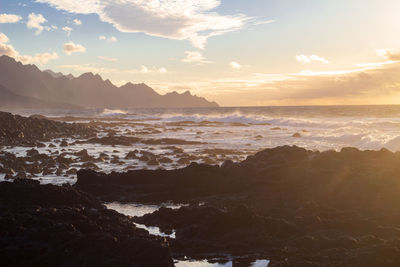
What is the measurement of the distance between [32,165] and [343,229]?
56.8 feet

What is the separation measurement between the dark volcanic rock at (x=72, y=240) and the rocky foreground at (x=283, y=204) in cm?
183

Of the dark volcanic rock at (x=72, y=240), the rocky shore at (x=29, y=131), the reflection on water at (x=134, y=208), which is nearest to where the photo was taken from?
the dark volcanic rock at (x=72, y=240)

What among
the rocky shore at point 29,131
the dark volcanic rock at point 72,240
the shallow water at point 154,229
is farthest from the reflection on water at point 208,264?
the rocky shore at point 29,131

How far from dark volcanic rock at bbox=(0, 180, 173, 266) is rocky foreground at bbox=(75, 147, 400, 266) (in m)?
1.83

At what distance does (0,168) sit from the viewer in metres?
21.2

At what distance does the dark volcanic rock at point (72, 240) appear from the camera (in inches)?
305

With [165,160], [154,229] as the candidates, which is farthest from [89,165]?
[154,229]

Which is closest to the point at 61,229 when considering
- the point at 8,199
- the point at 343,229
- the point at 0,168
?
the point at 8,199

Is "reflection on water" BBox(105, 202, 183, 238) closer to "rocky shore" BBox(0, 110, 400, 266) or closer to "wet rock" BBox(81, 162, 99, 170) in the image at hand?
"rocky shore" BBox(0, 110, 400, 266)

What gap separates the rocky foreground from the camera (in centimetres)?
964

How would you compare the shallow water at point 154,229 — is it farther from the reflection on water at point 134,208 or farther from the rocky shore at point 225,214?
the rocky shore at point 225,214

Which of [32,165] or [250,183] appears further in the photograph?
[32,165]

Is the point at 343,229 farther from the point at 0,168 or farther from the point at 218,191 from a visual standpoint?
the point at 0,168

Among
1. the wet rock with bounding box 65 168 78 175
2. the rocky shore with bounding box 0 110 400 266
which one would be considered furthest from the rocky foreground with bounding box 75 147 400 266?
the wet rock with bounding box 65 168 78 175
